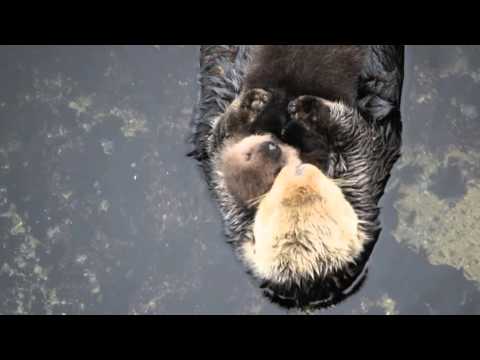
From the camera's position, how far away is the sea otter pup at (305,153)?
4.00 metres

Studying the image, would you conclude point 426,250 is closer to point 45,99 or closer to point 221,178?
point 221,178

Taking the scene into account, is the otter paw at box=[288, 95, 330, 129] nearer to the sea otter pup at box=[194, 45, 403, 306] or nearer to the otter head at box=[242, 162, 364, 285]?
the sea otter pup at box=[194, 45, 403, 306]

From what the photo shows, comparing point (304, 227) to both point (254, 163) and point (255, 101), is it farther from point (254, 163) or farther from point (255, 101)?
point (255, 101)

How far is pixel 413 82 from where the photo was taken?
4.90 meters

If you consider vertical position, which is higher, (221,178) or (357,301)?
(221,178)

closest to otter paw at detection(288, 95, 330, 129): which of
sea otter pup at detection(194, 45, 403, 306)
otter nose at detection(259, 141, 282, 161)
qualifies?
sea otter pup at detection(194, 45, 403, 306)

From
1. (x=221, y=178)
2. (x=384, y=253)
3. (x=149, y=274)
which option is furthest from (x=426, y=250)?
(x=149, y=274)

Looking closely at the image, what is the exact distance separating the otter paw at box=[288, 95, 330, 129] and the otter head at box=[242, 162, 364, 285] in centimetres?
36

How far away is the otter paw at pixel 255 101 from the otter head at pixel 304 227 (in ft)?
1.58

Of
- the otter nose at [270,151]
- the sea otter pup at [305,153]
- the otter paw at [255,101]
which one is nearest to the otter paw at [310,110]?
the sea otter pup at [305,153]

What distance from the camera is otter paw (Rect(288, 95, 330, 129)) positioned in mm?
4371

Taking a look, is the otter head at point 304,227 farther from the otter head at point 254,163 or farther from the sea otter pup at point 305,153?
the otter head at point 254,163

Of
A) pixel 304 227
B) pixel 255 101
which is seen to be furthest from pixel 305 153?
pixel 304 227

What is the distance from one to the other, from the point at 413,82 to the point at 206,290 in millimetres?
1980
